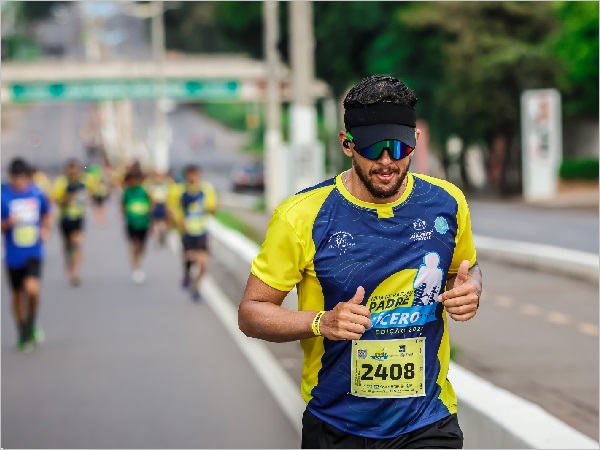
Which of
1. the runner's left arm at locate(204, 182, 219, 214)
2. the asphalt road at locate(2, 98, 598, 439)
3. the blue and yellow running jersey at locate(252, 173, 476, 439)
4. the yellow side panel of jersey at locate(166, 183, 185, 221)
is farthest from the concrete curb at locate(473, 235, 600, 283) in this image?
the blue and yellow running jersey at locate(252, 173, 476, 439)

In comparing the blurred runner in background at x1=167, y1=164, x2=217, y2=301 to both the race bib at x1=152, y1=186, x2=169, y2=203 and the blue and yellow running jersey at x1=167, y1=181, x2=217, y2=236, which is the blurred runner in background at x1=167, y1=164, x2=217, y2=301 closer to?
the blue and yellow running jersey at x1=167, y1=181, x2=217, y2=236

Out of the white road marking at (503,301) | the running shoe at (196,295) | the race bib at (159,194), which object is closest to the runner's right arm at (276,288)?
the white road marking at (503,301)

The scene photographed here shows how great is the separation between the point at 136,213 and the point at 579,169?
1427 inches

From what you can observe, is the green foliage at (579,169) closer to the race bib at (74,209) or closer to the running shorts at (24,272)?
the race bib at (74,209)

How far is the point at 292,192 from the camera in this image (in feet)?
90.5

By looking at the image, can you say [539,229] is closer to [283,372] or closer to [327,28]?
[283,372]

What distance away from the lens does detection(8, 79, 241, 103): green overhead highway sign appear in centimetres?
10575

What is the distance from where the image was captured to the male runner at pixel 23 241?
13.9 m

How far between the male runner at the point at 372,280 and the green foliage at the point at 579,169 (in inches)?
1988

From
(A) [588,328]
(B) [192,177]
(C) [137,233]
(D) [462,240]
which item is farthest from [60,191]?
(D) [462,240]

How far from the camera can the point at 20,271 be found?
1412 cm

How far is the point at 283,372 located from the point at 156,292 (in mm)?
8235

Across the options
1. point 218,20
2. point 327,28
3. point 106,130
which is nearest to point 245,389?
point 327,28

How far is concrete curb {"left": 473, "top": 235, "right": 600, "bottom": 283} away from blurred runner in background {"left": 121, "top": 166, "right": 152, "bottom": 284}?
5703mm
